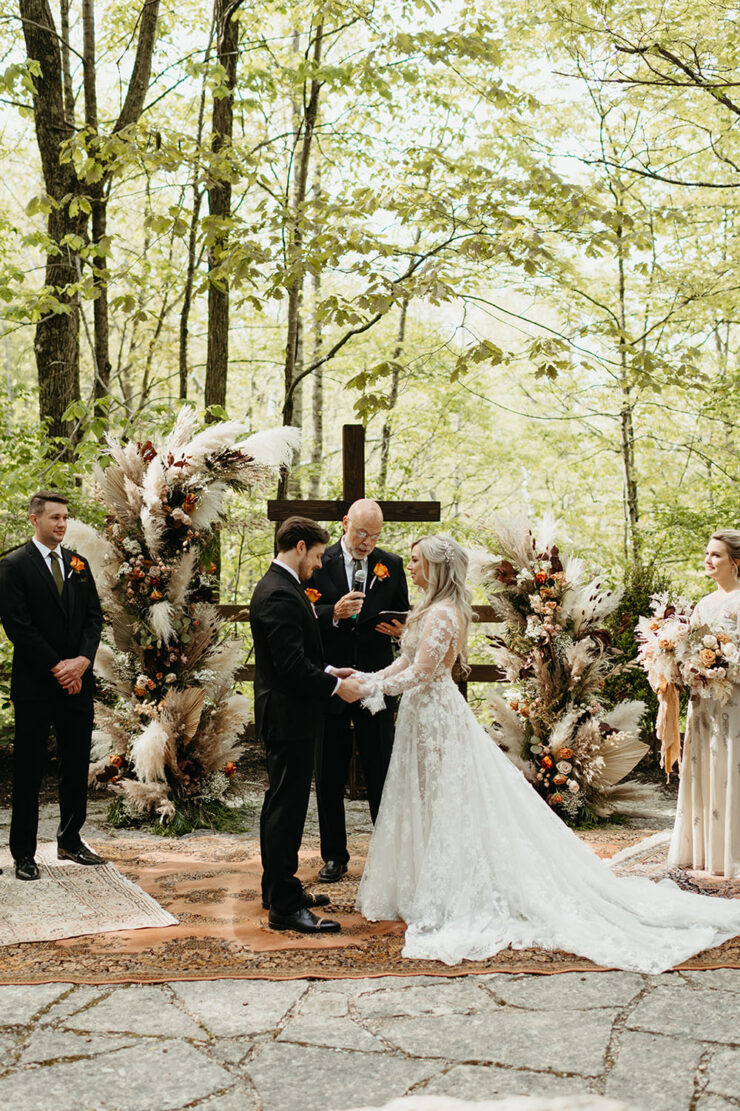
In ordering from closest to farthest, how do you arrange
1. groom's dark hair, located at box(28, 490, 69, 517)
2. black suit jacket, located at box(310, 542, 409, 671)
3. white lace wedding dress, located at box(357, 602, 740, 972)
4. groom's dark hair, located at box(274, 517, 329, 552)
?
white lace wedding dress, located at box(357, 602, 740, 972) < groom's dark hair, located at box(274, 517, 329, 552) < groom's dark hair, located at box(28, 490, 69, 517) < black suit jacket, located at box(310, 542, 409, 671)

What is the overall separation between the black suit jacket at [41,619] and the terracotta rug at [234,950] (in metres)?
1.21

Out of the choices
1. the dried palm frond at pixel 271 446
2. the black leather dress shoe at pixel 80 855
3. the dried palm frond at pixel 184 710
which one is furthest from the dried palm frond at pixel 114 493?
the black leather dress shoe at pixel 80 855

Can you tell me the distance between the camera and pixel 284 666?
4418 mm

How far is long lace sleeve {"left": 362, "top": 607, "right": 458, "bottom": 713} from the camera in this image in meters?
4.75

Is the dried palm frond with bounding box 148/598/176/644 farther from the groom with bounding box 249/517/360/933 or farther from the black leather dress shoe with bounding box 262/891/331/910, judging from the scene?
the black leather dress shoe with bounding box 262/891/331/910

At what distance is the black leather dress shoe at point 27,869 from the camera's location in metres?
5.29

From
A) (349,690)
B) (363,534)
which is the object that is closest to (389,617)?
(363,534)

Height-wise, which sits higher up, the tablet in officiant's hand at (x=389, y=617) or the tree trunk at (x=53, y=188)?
the tree trunk at (x=53, y=188)

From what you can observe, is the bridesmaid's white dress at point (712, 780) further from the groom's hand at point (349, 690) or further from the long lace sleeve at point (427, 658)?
the groom's hand at point (349, 690)

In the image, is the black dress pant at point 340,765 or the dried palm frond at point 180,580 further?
the dried palm frond at point 180,580

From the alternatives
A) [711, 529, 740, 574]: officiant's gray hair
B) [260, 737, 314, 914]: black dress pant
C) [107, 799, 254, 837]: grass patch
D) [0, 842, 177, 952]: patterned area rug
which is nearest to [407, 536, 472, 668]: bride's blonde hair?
[260, 737, 314, 914]: black dress pant

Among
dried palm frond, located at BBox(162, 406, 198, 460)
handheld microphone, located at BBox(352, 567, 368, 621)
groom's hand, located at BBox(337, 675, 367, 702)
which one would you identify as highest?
dried palm frond, located at BBox(162, 406, 198, 460)

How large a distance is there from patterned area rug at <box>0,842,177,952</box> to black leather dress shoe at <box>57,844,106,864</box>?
3cm

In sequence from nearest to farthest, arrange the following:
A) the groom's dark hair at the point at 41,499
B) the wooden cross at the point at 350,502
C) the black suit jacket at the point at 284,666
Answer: the black suit jacket at the point at 284,666, the groom's dark hair at the point at 41,499, the wooden cross at the point at 350,502
